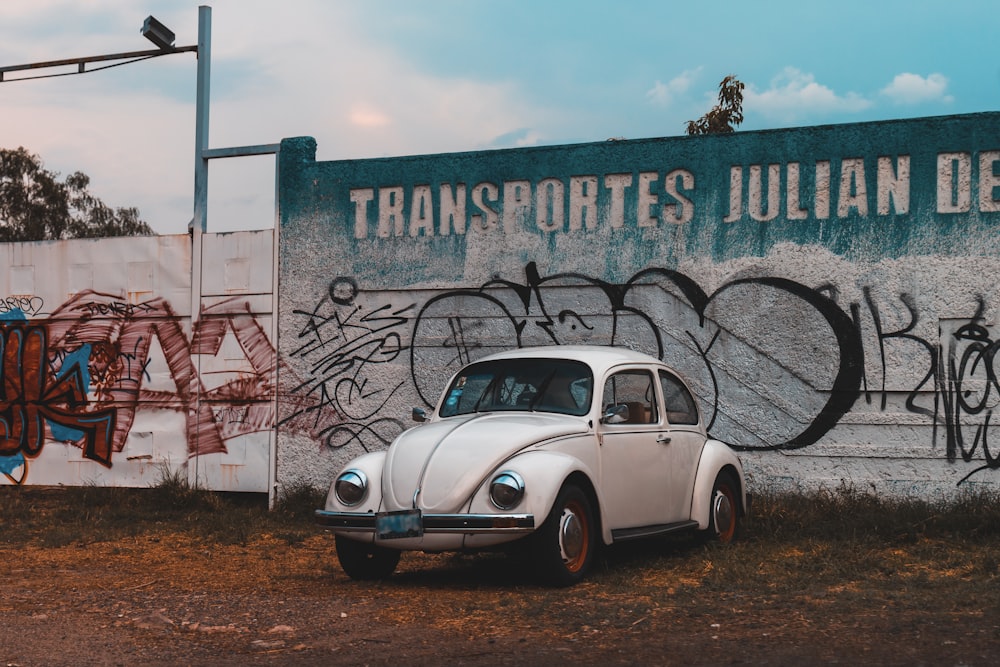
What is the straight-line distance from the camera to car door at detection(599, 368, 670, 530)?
7863 mm

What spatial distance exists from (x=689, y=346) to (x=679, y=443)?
238 centimetres

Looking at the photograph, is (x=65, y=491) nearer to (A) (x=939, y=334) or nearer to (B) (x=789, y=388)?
(B) (x=789, y=388)

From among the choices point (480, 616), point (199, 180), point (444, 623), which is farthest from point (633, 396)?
point (199, 180)

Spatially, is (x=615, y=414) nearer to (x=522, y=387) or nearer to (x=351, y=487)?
(x=522, y=387)

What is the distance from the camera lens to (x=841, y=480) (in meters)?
10.3

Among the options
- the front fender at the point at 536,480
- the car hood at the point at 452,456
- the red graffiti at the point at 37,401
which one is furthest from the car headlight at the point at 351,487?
the red graffiti at the point at 37,401

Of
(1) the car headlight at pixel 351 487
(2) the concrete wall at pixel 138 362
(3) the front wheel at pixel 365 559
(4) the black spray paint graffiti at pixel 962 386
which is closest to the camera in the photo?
(1) the car headlight at pixel 351 487

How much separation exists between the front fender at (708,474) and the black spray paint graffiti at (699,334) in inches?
59.3

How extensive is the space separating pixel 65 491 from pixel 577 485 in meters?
7.41

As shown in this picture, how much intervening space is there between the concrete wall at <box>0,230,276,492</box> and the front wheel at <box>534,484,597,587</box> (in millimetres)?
5293

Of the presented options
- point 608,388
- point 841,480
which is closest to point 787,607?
point 608,388

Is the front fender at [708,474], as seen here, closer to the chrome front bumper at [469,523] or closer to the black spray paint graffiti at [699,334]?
the black spray paint graffiti at [699,334]

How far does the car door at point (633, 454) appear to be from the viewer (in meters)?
7.86

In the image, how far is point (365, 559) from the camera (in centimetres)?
775
